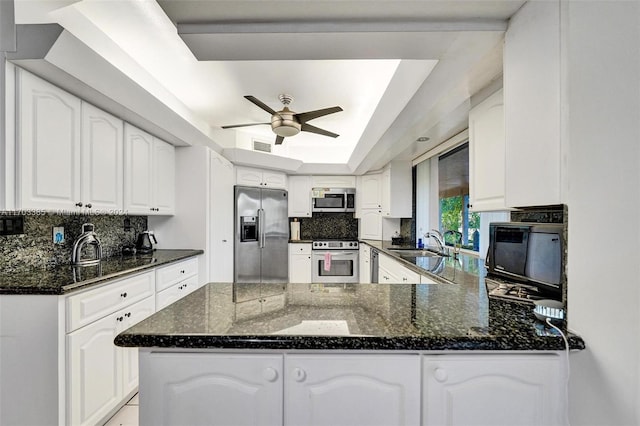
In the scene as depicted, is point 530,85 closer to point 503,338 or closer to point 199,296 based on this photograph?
point 503,338

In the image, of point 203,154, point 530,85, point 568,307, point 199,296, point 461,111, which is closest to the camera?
point 568,307

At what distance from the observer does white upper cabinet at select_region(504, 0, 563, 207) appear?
92 cm

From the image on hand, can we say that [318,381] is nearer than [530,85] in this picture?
Yes

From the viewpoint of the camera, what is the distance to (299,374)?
82cm

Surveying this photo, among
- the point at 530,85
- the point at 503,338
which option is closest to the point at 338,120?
the point at 530,85

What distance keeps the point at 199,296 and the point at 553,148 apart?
1456 millimetres

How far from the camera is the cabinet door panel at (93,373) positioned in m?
1.43

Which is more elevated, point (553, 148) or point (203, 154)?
point (203, 154)

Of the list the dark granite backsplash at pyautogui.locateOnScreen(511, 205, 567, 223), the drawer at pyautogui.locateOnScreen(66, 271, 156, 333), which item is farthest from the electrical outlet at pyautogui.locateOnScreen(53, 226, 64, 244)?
the dark granite backsplash at pyautogui.locateOnScreen(511, 205, 567, 223)

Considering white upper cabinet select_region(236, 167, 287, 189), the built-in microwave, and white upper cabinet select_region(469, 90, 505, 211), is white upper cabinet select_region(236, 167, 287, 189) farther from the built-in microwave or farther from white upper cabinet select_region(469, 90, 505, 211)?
the built-in microwave

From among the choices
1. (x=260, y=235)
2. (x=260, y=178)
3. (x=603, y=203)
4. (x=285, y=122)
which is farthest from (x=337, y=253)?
(x=603, y=203)

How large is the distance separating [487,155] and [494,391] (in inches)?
44.0

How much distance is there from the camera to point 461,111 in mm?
1898

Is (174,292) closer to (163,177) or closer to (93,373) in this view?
(93,373)
